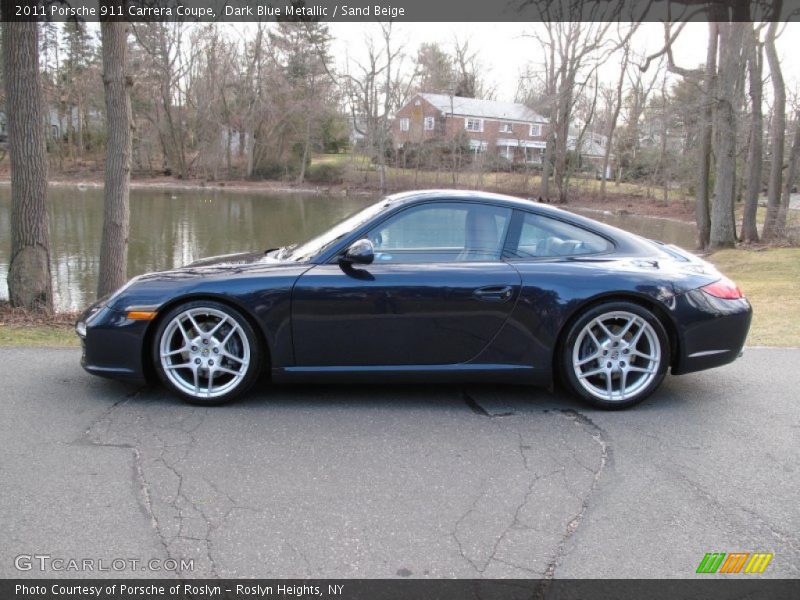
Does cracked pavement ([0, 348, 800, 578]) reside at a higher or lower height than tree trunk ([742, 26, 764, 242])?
lower

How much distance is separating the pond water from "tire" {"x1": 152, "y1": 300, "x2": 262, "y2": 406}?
3.67m

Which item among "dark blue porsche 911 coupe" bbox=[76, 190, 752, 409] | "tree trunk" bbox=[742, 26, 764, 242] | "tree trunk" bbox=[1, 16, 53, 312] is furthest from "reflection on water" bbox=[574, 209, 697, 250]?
"dark blue porsche 911 coupe" bbox=[76, 190, 752, 409]

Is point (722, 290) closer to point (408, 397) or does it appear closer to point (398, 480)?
point (408, 397)

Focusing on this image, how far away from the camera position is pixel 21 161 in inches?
298

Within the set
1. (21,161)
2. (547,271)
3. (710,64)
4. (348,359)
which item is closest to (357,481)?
(348,359)

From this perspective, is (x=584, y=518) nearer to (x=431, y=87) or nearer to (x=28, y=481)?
(x=28, y=481)

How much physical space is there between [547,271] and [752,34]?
63.2 ft

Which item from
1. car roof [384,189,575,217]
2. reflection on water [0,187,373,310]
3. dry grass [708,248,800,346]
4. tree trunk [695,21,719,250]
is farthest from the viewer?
tree trunk [695,21,719,250]

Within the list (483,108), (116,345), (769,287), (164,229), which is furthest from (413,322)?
(483,108)

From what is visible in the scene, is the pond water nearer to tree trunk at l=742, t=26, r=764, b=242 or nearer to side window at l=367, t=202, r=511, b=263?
side window at l=367, t=202, r=511, b=263

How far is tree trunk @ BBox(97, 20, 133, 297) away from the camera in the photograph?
7891mm

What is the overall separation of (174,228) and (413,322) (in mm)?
21502
